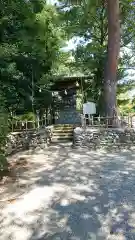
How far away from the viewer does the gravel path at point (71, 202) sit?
13.1 feet

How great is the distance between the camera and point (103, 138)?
10938 millimetres

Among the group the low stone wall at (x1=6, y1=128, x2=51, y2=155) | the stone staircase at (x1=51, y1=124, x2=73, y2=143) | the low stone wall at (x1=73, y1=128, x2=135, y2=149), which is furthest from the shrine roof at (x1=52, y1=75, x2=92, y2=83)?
the low stone wall at (x1=73, y1=128, x2=135, y2=149)

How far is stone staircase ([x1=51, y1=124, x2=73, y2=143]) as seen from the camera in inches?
500

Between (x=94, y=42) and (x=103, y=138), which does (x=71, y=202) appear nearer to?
(x=103, y=138)

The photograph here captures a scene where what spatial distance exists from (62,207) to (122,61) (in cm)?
1352

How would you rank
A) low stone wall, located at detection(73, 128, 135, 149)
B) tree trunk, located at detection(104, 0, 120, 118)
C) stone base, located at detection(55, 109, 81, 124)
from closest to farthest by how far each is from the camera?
low stone wall, located at detection(73, 128, 135, 149) → tree trunk, located at detection(104, 0, 120, 118) → stone base, located at detection(55, 109, 81, 124)

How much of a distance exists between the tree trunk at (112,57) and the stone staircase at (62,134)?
86.8 inches

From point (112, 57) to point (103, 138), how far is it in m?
4.04

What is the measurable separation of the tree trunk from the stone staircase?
7.23ft

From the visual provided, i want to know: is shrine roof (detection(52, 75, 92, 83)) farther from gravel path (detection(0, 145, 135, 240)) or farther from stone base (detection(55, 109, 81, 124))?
gravel path (detection(0, 145, 135, 240))

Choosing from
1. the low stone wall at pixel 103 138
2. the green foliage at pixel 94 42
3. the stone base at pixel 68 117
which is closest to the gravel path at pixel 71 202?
the low stone wall at pixel 103 138

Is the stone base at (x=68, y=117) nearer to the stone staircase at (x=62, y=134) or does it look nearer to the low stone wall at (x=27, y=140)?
the stone staircase at (x=62, y=134)

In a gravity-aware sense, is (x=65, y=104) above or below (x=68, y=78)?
below

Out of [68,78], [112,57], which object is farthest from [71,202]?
[68,78]
